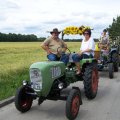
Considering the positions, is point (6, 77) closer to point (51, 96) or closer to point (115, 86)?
point (115, 86)

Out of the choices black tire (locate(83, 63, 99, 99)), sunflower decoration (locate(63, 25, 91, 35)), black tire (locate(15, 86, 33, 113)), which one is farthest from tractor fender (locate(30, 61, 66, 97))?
sunflower decoration (locate(63, 25, 91, 35))

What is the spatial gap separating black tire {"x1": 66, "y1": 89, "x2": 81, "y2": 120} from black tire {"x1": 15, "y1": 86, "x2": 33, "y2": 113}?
106cm

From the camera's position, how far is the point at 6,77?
12477 millimetres

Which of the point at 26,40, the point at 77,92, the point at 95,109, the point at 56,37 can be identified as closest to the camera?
the point at 77,92

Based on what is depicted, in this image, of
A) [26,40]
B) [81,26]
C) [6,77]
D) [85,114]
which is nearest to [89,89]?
[85,114]

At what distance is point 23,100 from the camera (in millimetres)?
7863

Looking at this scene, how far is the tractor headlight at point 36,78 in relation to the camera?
23.9 ft

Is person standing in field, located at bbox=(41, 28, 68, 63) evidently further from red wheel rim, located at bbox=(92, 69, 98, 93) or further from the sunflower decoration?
the sunflower decoration

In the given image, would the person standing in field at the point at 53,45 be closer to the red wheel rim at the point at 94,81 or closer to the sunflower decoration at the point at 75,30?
the red wheel rim at the point at 94,81

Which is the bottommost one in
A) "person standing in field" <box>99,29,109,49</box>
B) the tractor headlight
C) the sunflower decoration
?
the tractor headlight

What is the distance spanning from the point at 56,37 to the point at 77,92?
2375mm

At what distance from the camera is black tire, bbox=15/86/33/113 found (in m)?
7.64

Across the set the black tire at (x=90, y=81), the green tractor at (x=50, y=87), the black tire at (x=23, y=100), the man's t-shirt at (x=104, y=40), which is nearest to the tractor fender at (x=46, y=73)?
the green tractor at (x=50, y=87)

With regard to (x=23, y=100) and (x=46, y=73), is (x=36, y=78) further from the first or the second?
(x=23, y=100)
